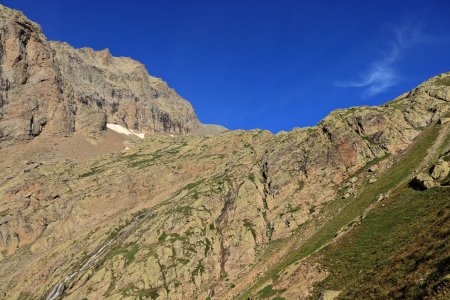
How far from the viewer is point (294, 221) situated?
73.8 m

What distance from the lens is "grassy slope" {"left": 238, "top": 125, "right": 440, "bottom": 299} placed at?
5470 cm

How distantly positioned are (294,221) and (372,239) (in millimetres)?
30588

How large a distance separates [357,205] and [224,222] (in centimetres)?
2992

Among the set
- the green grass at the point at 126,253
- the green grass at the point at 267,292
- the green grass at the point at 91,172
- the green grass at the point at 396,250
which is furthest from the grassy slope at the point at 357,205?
the green grass at the point at 91,172

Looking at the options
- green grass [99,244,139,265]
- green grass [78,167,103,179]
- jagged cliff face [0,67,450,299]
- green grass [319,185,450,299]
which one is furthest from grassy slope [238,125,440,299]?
green grass [78,167,103,179]

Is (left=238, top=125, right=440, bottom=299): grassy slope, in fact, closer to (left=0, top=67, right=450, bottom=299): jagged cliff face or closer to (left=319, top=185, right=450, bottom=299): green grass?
(left=0, top=67, right=450, bottom=299): jagged cliff face

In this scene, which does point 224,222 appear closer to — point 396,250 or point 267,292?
point 267,292

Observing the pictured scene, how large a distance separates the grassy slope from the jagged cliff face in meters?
3.14

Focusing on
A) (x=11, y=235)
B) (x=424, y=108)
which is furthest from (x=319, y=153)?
(x=11, y=235)

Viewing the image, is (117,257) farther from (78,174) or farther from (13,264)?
(78,174)

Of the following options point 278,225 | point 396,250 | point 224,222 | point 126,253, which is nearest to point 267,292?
point 396,250

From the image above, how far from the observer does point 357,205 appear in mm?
62000

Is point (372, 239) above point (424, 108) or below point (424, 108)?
below

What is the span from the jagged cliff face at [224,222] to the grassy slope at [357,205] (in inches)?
124
